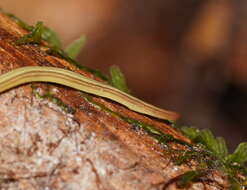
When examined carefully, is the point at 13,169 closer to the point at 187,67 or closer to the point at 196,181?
the point at 196,181

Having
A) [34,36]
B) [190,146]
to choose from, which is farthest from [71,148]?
[34,36]

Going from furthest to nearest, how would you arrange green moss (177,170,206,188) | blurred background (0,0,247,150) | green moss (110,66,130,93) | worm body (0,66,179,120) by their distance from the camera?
blurred background (0,0,247,150) < green moss (110,66,130,93) < worm body (0,66,179,120) < green moss (177,170,206,188)

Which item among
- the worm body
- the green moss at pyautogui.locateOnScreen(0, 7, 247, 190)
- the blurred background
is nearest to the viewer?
the worm body

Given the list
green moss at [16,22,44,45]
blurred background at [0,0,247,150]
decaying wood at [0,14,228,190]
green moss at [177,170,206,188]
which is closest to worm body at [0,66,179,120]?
decaying wood at [0,14,228,190]

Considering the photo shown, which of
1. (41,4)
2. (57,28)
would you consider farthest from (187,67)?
(41,4)

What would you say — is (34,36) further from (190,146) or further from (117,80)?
(190,146)

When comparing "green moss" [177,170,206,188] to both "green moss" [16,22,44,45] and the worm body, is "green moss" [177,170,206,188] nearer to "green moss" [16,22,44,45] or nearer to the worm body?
the worm body

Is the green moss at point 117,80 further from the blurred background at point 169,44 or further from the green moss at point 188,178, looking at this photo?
the blurred background at point 169,44
